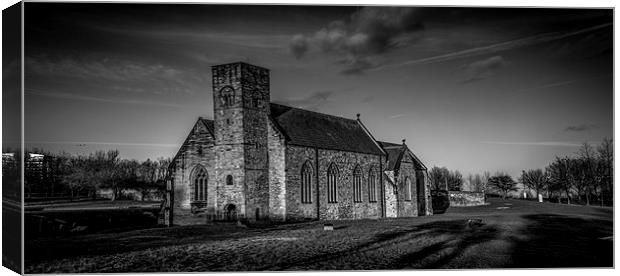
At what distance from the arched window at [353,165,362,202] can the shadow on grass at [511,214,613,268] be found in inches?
590

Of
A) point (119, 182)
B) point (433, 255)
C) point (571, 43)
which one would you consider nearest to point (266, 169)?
point (433, 255)

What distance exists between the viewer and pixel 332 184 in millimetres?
35719

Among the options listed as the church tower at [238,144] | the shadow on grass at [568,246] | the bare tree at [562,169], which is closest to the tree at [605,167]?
the shadow on grass at [568,246]

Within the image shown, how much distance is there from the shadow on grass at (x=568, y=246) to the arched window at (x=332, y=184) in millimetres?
13705

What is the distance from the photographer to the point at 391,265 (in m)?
17.5

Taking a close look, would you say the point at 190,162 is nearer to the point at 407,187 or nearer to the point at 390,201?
the point at 390,201

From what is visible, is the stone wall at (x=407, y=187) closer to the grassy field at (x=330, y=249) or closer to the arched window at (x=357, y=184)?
the arched window at (x=357, y=184)

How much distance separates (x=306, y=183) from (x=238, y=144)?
5418 mm

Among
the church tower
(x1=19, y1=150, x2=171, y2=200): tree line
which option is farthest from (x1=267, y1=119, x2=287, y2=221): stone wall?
(x1=19, y1=150, x2=171, y2=200): tree line

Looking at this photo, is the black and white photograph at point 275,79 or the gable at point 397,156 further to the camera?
the gable at point 397,156

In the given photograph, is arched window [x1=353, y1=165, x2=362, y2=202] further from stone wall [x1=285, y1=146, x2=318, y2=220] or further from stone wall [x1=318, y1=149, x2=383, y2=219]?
stone wall [x1=285, y1=146, x2=318, y2=220]

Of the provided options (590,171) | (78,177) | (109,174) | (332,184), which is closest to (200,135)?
(332,184)

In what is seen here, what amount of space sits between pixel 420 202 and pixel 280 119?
51.5 feet

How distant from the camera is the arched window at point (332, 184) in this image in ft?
116
